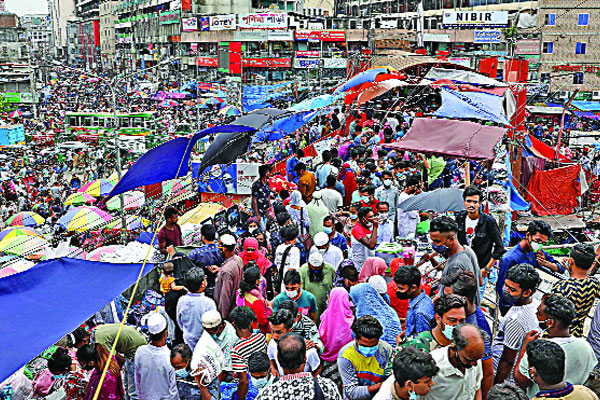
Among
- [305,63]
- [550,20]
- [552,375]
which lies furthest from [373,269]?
[305,63]

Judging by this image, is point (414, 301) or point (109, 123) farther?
point (109, 123)

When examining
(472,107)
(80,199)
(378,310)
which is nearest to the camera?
(378,310)

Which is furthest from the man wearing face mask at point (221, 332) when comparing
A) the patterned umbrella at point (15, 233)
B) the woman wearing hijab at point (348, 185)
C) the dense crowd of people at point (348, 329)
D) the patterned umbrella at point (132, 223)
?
the patterned umbrella at point (15, 233)

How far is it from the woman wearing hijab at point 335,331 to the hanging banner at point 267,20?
5289 cm

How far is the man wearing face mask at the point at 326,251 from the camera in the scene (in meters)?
5.57

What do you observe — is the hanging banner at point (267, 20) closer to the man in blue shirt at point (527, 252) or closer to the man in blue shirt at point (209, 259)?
the man in blue shirt at point (209, 259)

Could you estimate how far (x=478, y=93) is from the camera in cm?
1032

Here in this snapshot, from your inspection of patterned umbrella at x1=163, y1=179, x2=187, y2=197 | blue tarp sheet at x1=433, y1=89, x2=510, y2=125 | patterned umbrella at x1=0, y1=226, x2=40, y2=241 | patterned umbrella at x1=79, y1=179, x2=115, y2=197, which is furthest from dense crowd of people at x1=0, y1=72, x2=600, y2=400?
patterned umbrella at x1=79, y1=179, x2=115, y2=197

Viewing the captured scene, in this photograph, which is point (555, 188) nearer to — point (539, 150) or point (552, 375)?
point (539, 150)

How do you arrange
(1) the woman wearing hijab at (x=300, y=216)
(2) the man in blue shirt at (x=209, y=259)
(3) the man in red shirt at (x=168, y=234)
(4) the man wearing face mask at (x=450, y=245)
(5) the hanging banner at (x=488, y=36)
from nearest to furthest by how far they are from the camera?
(4) the man wearing face mask at (x=450, y=245) < (2) the man in blue shirt at (x=209, y=259) < (3) the man in red shirt at (x=168, y=234) < (1) the woman wearing hijab at (x=300, y=216) < (5) the hanging banner at (x=488, y=36)

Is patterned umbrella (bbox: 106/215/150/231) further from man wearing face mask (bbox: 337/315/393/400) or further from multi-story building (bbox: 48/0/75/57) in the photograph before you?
multi-story building (bbox: 48/0/75/57)

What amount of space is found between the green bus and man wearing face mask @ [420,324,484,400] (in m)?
26.9

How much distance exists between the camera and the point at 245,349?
13.7ft

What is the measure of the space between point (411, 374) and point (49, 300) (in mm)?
3001
